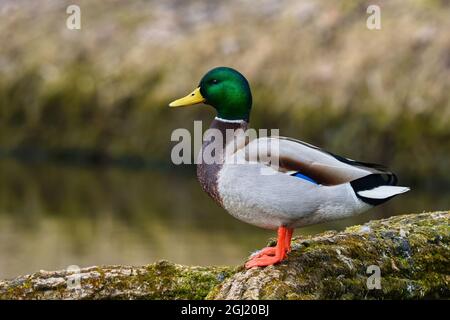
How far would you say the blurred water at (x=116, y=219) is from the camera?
1669 centimetres

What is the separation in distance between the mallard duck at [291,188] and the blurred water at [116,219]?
379 inches

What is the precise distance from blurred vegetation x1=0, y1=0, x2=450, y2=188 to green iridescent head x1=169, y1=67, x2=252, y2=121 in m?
16.0

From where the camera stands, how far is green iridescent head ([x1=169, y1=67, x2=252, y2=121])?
19.0 ft

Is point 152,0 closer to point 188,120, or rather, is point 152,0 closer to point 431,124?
point 188,120

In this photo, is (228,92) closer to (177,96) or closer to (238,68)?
(238,68)

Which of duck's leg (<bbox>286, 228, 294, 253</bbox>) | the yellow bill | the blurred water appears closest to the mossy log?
duck's leg (<bbox>286, 228, 294, 253</bbox>)

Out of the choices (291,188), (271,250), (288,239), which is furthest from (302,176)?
(271,250)

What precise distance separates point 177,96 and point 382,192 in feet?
63.8

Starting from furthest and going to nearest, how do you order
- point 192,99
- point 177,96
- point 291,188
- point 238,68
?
point 177,96 → point 238,68 → point 192,99 → point 291,188

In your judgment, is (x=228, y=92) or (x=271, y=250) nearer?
(x=271, y=250)

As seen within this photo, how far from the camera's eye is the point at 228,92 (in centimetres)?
582

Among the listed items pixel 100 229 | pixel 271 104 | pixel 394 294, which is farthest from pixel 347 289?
pixel 271 104

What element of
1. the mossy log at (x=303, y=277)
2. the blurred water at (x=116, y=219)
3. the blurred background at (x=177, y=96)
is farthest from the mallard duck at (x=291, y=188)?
the blurred background at (x=177, y=96)

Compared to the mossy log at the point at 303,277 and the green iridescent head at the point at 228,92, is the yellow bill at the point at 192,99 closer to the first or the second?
the green iridescent head at the point at 228,92
